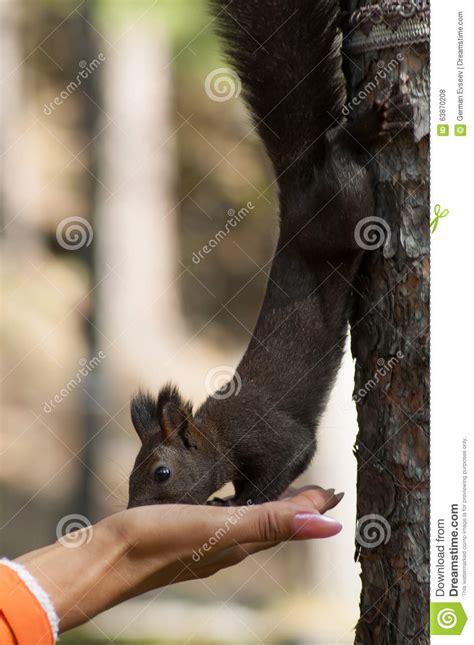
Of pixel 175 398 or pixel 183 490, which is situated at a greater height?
pixel 175 398

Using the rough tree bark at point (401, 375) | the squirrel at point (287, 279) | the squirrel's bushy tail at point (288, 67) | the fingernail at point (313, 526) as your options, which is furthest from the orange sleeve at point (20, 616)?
the squirrel's bushy tail at point (288, 67)

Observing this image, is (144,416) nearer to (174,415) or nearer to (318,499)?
(174,415)

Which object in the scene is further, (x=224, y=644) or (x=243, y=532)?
(x=224, y=644)

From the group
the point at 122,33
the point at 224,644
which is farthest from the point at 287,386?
the point at 122,33

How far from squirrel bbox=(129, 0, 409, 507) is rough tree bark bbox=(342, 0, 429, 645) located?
1.5 inches

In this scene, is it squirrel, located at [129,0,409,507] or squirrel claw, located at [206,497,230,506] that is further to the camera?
squirrel claw, located at [206,497,230,506]

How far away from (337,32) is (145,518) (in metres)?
0.82

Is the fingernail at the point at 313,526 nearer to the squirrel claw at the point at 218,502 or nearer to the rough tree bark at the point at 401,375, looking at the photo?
the rough tree bark at the point at 401,375

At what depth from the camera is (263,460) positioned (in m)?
1.42

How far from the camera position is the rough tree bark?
1179 mm

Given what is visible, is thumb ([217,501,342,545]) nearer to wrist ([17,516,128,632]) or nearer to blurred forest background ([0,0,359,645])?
wrist ([17,516,128,632])
